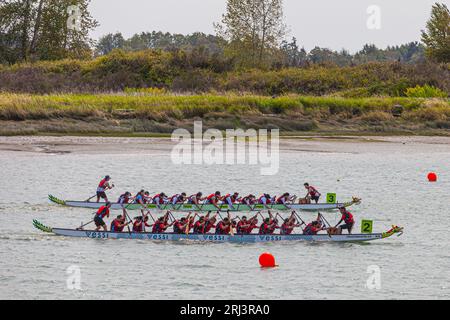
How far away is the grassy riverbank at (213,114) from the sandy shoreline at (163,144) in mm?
1775

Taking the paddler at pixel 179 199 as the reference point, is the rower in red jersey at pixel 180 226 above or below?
below

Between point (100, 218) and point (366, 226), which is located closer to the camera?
point (366, 226)

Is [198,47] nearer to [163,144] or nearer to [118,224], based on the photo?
[163,144]

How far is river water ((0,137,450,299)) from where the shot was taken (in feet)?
83.4

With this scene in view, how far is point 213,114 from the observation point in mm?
58562

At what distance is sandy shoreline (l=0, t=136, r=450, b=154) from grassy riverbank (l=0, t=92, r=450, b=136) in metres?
1.78

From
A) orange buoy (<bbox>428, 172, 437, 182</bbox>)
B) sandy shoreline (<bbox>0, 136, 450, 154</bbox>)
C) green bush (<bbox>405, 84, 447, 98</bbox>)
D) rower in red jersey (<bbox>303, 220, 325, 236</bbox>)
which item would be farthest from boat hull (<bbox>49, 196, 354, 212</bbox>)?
green bush (<bbox>405, 84, 447, 98</bbox>)

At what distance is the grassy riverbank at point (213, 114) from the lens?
55406mm

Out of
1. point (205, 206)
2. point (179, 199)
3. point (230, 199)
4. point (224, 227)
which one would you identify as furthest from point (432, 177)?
point (224, 227)

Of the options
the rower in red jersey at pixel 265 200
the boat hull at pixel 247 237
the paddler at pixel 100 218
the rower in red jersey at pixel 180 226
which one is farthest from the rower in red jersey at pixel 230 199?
the paddler at pixel 100 218

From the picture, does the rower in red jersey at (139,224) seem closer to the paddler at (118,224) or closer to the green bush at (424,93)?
the paddler at (118,224)

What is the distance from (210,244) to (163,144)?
77.9ft

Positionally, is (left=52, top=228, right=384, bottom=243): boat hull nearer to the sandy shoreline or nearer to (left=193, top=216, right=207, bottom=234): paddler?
(left=193, top=216, right=207, bottom=234): paddler

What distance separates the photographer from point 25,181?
41.5 metres
